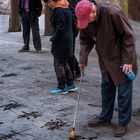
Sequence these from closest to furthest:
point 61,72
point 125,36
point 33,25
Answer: point 125,36 < point 61,72 < point 33,25

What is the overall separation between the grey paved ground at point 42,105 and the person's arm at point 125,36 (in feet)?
2.93

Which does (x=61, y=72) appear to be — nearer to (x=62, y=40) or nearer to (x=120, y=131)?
(x=62, y=40)

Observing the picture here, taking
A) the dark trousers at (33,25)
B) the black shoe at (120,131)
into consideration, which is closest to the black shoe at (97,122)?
the black shoe at (120,131)

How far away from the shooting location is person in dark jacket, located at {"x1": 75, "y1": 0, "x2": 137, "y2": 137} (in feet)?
16.3

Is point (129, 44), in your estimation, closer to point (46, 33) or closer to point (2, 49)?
point (2, 49)

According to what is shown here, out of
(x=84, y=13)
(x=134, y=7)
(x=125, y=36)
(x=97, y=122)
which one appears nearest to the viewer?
(x=84, y=13)

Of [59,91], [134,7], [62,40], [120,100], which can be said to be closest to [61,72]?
[59,91]

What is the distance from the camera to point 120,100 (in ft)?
17.1

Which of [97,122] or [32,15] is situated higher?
[32,15]

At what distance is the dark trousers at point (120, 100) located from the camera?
5.16 m

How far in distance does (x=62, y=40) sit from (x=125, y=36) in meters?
2.04

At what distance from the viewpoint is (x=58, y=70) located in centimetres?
707

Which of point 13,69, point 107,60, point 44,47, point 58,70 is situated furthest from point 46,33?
point 107,60

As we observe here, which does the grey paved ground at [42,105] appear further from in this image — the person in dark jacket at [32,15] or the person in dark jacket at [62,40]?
the person in dark jacket at [32,15]
